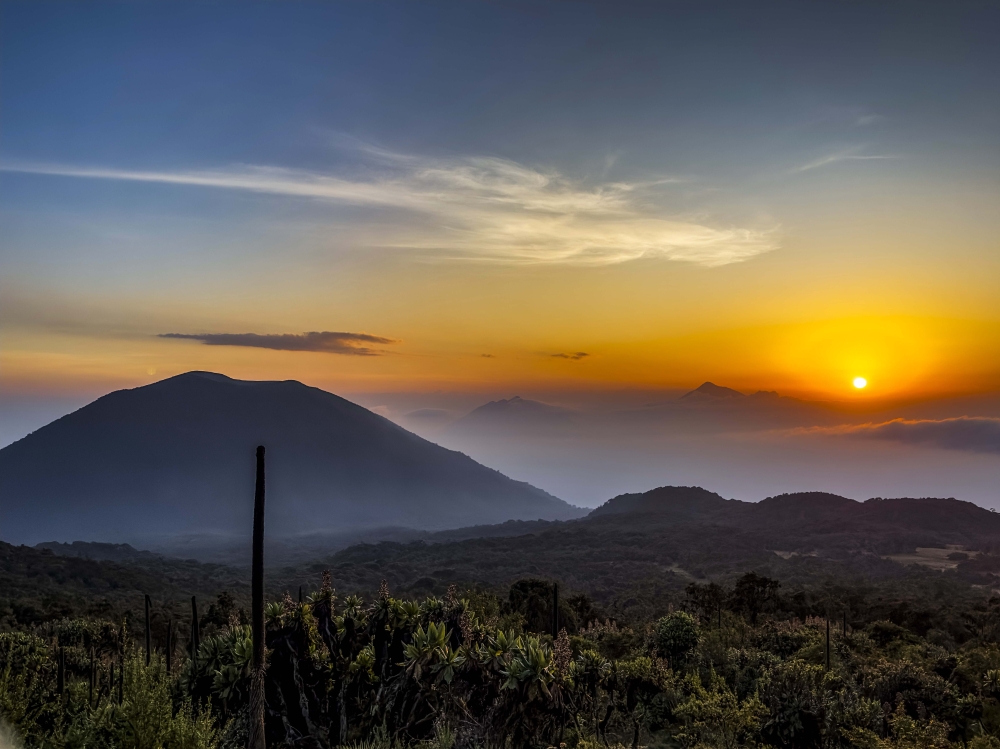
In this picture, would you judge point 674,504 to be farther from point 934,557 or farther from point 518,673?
point 518,673

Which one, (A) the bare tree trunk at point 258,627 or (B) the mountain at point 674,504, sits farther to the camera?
(B) the mountain at point 674,504

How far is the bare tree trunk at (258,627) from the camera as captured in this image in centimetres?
1321

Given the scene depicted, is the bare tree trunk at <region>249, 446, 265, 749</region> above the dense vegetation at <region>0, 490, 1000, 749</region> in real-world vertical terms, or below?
above

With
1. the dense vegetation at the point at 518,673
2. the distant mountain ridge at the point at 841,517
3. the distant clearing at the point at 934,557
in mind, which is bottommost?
the distant clearing at the point at 934,557

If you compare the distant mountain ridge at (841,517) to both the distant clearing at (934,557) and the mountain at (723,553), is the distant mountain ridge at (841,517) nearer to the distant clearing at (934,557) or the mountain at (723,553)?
the mountain at (723,553)

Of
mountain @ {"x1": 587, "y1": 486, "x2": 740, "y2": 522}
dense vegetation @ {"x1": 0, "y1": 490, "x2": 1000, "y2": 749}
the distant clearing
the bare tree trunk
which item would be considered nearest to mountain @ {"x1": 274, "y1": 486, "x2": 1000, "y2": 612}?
the distant clearing

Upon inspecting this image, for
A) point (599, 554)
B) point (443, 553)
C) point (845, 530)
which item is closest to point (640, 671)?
point (599, 554)

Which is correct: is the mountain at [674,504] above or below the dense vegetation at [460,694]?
below

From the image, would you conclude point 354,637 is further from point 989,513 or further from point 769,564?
point 989,513

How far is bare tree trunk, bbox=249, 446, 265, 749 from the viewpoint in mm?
13211

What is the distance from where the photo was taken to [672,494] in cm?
17725

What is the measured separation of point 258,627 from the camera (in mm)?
13250

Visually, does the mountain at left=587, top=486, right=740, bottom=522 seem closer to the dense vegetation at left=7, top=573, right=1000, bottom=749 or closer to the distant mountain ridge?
the distant mountain ridge

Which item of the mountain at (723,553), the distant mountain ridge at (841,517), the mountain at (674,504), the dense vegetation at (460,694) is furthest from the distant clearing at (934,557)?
the dense vegetation at (460,694)
